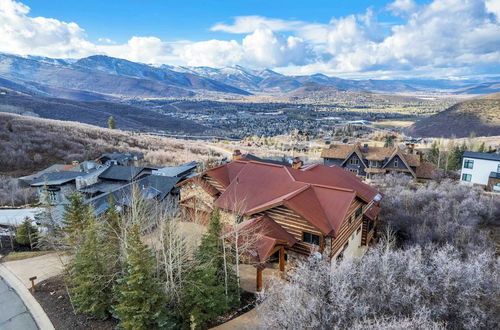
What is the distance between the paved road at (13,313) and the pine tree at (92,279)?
300cm

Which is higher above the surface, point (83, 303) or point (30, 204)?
point (83, 303)

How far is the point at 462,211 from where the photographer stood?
1107 inches

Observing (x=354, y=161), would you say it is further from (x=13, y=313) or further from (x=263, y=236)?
(x=13, y=313)

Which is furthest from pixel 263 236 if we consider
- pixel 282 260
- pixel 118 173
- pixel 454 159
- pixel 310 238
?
pixel 454 159

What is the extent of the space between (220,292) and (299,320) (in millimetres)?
5535

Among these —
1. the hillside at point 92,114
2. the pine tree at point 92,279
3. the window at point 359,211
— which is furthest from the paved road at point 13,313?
the hillside at point 92,114

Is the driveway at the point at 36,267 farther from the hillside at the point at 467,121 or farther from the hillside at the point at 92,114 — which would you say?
the hillside at the point at 467,121

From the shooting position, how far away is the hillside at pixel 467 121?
116 metres

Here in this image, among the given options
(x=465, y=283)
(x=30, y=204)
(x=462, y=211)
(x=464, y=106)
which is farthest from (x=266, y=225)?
(x=464, y=106)

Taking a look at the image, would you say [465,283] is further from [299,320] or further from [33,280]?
[33,280]

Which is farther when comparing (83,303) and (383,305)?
(83,303)

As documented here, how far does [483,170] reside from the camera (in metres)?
43.7

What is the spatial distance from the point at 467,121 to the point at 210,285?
143m

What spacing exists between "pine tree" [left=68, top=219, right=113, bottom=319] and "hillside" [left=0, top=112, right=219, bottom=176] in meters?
46.6
